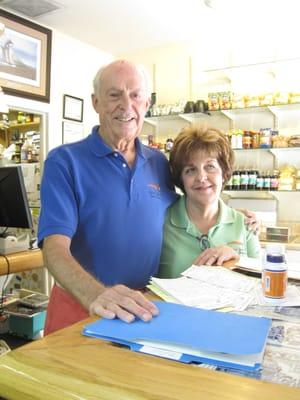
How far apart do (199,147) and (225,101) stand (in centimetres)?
217

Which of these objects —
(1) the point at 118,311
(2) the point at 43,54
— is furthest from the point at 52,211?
(2) the point at 43,54

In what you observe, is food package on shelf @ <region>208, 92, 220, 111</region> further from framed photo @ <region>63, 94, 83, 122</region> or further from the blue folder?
the blue folder

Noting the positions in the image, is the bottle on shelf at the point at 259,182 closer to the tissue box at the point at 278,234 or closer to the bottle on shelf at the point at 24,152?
the tissue box at the point at 278,234

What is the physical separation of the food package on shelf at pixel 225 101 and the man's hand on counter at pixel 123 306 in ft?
9.95

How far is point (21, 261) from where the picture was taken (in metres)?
2.29

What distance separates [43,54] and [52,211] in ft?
9.23

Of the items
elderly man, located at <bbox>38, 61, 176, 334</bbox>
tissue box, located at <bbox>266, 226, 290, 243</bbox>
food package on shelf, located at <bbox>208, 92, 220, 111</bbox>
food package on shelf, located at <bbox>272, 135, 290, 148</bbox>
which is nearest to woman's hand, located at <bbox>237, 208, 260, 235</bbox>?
elderly man, located at <bbox>38, 61, 176, 334</bbox>

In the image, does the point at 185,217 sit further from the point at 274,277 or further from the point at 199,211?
the point at 274,277

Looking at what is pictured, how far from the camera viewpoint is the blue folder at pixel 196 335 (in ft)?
1.87

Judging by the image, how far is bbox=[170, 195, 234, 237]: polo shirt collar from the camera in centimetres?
153

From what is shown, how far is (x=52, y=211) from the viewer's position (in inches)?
48.2

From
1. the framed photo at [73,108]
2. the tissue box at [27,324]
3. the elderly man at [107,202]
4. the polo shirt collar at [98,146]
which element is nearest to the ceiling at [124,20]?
the framed photo at [73,108]

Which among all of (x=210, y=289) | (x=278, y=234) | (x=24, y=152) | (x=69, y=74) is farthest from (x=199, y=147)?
(x=24, y=152)

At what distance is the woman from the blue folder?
2.40 ft
